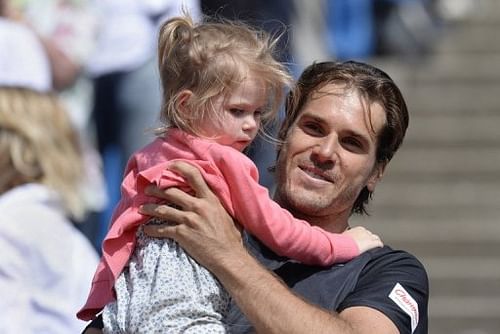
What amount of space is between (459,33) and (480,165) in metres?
1.60

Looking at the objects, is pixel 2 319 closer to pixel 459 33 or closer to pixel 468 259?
pixel 468 259

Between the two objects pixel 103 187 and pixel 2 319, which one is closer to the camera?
pixel 2 319

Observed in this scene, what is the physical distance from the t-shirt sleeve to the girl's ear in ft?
2.09

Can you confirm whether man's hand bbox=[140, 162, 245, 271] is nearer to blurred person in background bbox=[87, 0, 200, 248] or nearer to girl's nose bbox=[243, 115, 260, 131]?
girl's nose bbox=[243, 115, 260, 131]

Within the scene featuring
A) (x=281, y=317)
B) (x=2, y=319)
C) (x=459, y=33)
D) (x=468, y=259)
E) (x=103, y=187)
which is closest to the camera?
(x=281, y=317)

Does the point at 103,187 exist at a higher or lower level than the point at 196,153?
lower

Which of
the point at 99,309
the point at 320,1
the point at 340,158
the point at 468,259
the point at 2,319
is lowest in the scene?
the point at 468,259

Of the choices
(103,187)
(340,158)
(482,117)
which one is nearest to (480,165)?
(482,117)

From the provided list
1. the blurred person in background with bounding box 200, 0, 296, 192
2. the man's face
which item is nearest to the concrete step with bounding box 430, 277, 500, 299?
the blurred person in background with bounding box 200, 0, 296, 192

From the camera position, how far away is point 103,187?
7785 mm

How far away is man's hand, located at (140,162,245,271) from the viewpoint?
12.8 feet

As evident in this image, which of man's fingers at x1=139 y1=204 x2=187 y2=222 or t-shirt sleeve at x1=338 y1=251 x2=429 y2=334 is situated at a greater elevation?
man's fingers at x1=139 y1=204 x2=187 y2=222

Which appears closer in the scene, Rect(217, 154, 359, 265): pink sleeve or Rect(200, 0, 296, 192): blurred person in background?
Rect(217, 154, 359, 265): pink sleeve

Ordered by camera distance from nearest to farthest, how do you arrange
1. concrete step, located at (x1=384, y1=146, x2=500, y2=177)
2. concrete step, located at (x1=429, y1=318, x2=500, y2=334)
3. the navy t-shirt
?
the navy t-shirt → concrete step, located at (x1=429, y1=318, x2=500, y2=334) → concrete step, located at (x1=384, y1=146, x2=500, y2=177)
